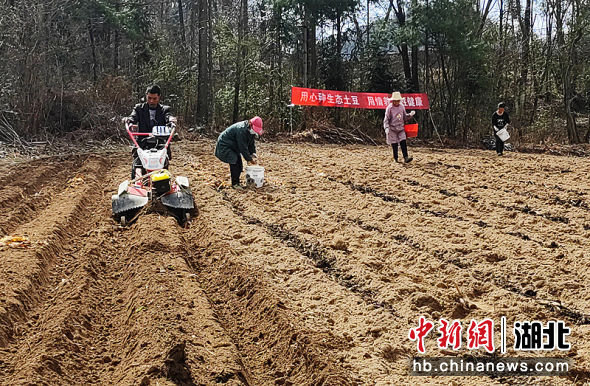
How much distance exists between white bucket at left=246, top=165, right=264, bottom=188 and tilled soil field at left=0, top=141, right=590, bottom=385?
0.86 ft

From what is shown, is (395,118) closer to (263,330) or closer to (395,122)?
(395,122)

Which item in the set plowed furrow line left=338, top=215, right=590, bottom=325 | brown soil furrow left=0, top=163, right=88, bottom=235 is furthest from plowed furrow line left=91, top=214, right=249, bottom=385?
plowed furrow line left=338, top=215, right=590, bottom=325

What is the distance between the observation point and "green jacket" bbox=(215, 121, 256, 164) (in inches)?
405

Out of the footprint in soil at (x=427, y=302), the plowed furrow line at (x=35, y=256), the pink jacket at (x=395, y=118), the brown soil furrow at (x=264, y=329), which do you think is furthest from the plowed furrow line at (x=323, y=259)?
the pink jacket at (x=395, y=118)

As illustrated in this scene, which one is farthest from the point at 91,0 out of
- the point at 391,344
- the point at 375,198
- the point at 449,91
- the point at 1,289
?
the point at 391,344

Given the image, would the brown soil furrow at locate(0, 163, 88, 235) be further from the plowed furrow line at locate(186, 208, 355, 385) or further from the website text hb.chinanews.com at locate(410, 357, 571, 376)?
Answer: the website text hb.chinanews.com at locate(410, 357, 571, 376)

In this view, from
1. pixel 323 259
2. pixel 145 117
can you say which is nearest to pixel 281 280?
pixel 323 259

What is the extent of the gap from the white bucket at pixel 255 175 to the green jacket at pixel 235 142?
0.94ft

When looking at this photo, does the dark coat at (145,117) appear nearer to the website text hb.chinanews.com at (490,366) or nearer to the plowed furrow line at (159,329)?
the plowed furrow line at (159,329)

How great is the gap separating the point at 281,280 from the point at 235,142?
5056 mm

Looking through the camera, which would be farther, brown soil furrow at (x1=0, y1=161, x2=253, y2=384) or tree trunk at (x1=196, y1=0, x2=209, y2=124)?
tree trunk at (x1=196, y1=0, x2=209, y2=124)

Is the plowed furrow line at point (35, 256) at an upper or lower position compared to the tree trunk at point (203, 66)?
lower

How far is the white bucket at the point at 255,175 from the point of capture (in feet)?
34.9

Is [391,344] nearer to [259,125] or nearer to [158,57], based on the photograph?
[259,125]
